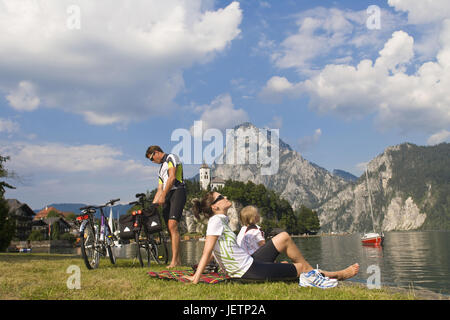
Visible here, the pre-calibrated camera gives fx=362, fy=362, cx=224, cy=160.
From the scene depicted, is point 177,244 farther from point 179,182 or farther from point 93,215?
point 93,215

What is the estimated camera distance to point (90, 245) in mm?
10086

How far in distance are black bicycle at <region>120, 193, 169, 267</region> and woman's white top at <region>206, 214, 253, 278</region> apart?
3.84 metres

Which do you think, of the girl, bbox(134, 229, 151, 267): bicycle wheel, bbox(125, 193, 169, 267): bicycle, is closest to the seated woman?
the girl

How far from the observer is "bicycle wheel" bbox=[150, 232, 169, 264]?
11.3 metres

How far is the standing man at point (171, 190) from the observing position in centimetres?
945

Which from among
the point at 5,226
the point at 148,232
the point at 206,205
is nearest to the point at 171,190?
the point at 148,232

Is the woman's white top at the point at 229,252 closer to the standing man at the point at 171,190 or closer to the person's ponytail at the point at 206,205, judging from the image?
the person's ponytail at the point at 206,205

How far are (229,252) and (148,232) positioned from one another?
4786 mm

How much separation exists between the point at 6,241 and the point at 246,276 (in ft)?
118

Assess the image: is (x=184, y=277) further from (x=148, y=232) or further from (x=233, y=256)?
(x=148, y=232)

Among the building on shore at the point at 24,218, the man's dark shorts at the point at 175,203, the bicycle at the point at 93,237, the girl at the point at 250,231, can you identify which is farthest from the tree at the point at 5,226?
the building on shore at the point at 24,218

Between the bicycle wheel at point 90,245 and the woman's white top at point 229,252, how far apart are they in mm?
5054

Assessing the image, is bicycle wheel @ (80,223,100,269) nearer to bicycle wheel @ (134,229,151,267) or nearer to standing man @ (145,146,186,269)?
bicycle wheel @ (134,229,151,267)
